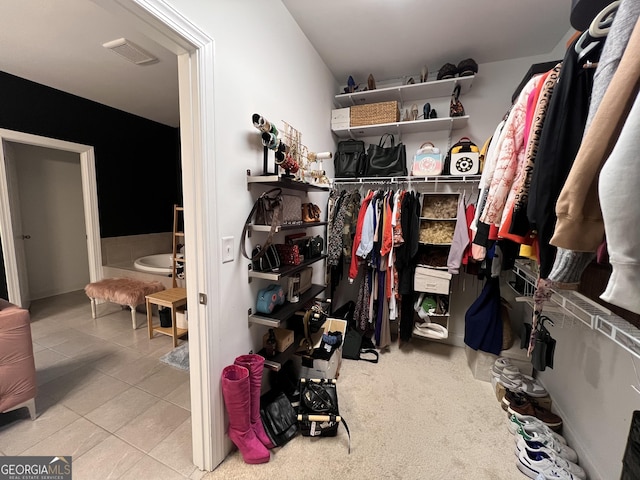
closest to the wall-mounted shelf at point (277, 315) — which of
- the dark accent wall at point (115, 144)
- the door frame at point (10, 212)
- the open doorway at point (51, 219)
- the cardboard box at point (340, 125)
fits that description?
the cardboard box at point (340, 125)

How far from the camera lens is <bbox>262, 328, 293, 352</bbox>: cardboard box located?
178 centimetres

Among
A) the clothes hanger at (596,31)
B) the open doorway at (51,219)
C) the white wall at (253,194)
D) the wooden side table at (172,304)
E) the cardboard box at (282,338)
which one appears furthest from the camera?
the open doorway at (51,219)

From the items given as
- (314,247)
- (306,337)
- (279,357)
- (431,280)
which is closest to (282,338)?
(279,357)

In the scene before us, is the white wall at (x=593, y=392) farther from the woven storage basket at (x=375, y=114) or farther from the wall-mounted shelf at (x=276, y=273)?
the wall-mounted shelf at (x=276, y=273)

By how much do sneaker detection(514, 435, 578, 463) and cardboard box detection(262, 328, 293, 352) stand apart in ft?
5.00

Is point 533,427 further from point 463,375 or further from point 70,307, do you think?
point 70,307

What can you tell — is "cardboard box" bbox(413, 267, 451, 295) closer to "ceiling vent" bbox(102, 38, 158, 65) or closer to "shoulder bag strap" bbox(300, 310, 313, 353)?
"shoulder bag strap" bbox(300, 310, 313, 353)

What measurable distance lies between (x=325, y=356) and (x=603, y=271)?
1.70 meters

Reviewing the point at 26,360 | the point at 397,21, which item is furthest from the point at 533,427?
the point at 26,360

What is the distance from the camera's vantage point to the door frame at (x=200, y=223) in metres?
1.14

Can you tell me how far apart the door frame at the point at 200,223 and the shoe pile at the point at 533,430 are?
5.63 ft

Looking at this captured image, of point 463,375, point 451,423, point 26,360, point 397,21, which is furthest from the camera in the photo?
point 463,375

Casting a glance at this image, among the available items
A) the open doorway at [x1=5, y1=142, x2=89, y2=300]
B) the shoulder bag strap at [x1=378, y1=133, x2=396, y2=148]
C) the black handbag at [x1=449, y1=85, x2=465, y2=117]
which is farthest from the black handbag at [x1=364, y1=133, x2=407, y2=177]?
the open doorway at [x1=5, y1=142, x2=89, y2=300]

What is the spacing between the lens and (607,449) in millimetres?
1277
